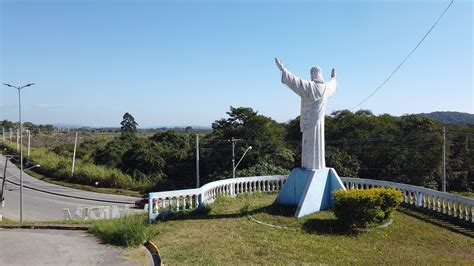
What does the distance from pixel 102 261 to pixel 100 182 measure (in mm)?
34496

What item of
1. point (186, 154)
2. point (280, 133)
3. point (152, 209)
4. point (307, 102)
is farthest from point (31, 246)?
point (186, 154)

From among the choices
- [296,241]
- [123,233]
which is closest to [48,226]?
[123,233]

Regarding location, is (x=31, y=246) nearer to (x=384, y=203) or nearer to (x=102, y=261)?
(x=102, y=261)

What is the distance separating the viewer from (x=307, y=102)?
36.0ft

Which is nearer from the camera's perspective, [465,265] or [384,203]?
[465,265]

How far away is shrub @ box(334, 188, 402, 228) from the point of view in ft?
30.1

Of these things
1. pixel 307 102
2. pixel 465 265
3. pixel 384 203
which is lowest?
pixel 465 265

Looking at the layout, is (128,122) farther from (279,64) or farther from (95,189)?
(279,64)

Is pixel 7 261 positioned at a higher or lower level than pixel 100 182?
higher

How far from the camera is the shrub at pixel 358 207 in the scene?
361 inches

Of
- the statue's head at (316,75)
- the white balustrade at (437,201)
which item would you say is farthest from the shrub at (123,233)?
the white balustrade at (437,201)

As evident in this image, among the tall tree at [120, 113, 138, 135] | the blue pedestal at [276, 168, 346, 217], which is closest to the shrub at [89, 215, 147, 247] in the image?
the blue pedestal at [276, 168, 346, 217]

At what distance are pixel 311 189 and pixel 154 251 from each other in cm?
462

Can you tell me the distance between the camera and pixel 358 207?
360 inches
